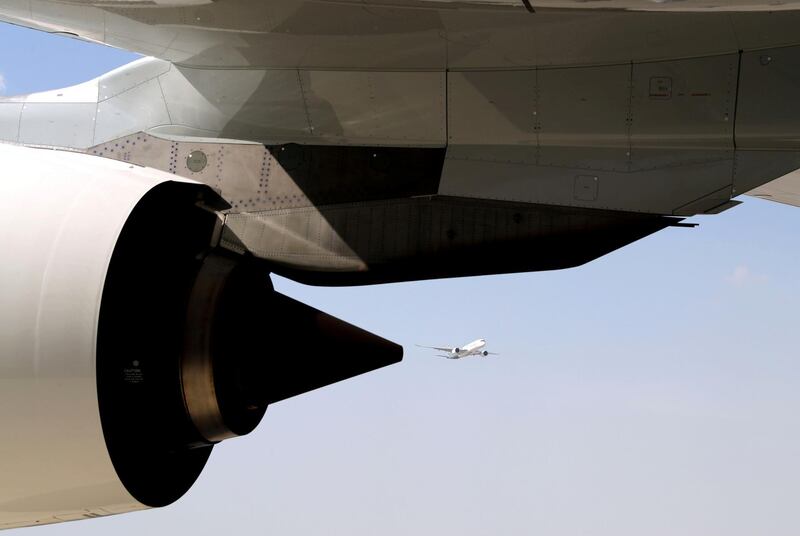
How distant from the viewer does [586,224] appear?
6.91m

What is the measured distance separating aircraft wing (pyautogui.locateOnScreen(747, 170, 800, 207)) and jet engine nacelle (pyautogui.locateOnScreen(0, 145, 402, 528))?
14.3ft

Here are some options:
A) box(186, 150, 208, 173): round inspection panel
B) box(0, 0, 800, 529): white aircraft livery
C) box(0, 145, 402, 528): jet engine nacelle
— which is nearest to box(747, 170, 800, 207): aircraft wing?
box(0, 0, 800, 529): white aircraft livery

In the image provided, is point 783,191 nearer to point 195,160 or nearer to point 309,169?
point 309,169

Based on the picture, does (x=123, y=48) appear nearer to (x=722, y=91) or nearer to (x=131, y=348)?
(x=131, y=348)

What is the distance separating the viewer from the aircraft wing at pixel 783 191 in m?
7.96

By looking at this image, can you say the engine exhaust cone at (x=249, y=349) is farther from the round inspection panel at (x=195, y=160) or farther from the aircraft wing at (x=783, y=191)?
the aircraft wing at (x=783, y=191)

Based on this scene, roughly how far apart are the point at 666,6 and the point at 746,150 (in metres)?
1.90

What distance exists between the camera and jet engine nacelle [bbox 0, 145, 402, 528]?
4.17 m

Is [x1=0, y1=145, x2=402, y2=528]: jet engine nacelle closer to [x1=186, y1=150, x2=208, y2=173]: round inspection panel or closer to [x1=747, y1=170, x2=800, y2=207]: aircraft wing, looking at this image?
[x1=186, y1=150, x2=208, y2=173]: round inspection panel

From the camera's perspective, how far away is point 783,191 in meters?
8.41

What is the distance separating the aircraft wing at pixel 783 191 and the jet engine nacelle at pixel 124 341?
435 centimetres

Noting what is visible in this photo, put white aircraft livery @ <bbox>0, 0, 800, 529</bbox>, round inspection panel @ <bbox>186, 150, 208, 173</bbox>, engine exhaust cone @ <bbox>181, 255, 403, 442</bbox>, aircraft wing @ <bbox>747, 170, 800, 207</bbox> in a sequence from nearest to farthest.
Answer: white aircraft livery @ <bbox>0, 0, 800, 529</bbox>
engine exhaust cone @ <bbox>181, 255, 403, 442</bbox>
round inspection panel @ <bbox>186, 150, 208, 173</bbox>
aircraft wing @ <bbox>747, 170, 800, 207</bbox>

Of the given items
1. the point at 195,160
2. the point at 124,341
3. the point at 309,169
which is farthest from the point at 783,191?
the point at 124,341

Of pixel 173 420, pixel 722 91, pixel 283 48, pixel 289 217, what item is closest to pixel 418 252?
pixel 289 217
